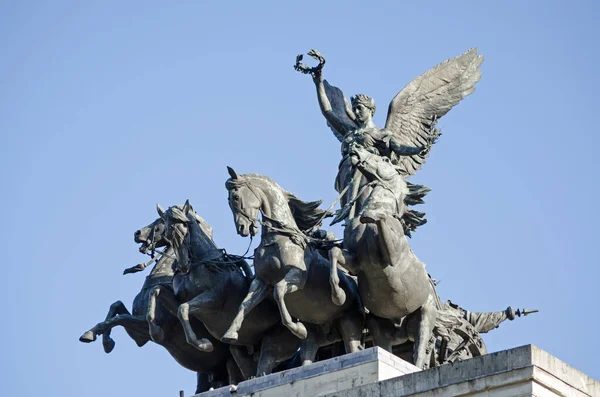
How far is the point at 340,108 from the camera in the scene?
30828 millimetres

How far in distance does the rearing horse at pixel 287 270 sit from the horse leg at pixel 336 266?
0.57 m

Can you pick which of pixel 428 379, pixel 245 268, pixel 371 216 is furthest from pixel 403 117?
pixel 428 379

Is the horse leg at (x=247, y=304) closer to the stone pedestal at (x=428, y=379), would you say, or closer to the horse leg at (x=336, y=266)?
the stone pedestal at (x=428, y=379)

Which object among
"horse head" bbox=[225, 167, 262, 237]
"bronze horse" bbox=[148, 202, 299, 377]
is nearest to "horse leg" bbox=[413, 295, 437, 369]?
"bronze horse" bbox=[148, 202, 299, 377]

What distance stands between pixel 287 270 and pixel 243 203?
1.09 meters

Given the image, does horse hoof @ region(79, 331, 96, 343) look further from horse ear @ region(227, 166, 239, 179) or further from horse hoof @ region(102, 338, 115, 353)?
horse ear @ region(227, 166, 239, 179)

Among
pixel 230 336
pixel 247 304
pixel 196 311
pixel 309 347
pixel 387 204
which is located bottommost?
pixel 230 336

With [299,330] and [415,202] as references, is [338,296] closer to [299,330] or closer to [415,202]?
[299,330]

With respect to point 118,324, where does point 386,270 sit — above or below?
below

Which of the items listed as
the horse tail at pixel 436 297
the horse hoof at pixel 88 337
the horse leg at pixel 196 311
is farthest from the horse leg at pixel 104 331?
the horse tail at pixel 436 297

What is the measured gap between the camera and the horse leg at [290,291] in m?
26.0

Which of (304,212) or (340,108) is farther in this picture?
(340,108)

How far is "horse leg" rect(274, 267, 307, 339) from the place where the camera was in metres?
26.0

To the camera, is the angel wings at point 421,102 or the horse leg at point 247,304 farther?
the angel wings at point 421,102
